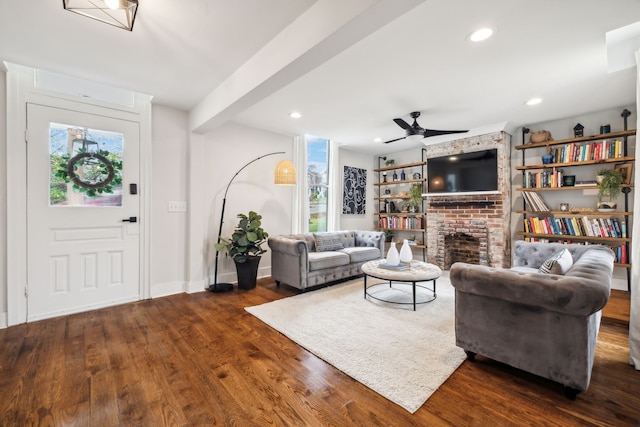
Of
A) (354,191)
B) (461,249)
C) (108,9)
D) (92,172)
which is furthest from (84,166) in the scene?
(461,249)

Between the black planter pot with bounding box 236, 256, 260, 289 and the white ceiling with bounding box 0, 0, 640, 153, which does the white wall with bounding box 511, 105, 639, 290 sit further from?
the black planter pot with bounding box 236, 256, 260, 289

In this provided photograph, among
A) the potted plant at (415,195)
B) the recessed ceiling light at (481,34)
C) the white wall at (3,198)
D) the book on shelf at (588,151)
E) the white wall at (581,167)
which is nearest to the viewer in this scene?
the recessed ceiling light at (481,34)

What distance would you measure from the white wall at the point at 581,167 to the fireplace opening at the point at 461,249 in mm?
673

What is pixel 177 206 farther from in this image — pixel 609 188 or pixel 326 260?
pixel 609 188

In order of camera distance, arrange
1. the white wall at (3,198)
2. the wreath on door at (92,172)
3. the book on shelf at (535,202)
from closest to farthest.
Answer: the white wall at (3,198)
the wreath on door at (92,172)
the book on shelf at (535,202)

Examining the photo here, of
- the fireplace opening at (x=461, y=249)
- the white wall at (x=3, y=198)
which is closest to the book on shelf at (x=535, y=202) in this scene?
the fireplace opening at (x=461, y=249)

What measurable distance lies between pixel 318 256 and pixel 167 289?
2031mm

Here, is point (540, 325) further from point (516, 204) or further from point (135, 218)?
point (135, 218)

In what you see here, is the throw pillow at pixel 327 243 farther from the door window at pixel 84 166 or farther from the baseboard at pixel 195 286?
the door window at pixel 84 166

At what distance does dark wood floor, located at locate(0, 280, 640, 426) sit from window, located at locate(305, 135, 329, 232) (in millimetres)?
3136

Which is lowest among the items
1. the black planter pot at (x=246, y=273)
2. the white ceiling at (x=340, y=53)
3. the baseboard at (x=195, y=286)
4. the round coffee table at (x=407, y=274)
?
the baseboard at (x=195, y=286)

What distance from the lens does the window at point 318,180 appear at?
5.40 meters

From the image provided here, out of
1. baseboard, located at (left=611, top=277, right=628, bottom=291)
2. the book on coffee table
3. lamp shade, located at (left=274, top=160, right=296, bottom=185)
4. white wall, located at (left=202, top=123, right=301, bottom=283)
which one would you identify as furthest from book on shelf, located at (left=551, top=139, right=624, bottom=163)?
white wall, located at (left=202, top=123, right=301, bottom=283)

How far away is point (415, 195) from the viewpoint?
5.61 meters
